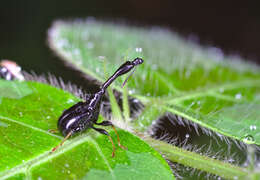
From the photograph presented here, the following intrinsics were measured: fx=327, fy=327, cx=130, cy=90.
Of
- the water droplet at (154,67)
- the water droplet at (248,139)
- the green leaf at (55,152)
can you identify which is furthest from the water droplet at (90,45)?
the water droplet at (248,139)

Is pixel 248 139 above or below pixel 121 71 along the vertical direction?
below

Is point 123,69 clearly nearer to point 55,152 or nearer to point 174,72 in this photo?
point 55,152

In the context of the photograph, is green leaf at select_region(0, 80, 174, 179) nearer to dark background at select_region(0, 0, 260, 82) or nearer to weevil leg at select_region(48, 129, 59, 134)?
weevil leg at select_region(48, 129, 59, 134)

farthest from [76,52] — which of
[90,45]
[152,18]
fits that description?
[152,18]

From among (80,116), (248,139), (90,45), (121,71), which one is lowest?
(248,139)

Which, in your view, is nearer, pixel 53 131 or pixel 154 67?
pixel 53 131

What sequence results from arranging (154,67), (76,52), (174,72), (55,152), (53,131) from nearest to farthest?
(55,152) < (53,131) < (76,52) < (154,67) < (174,72)

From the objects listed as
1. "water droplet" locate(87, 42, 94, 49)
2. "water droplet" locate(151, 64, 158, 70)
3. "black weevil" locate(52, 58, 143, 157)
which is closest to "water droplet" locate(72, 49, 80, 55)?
"water droplet" locate(87, 42, 94, 49)
